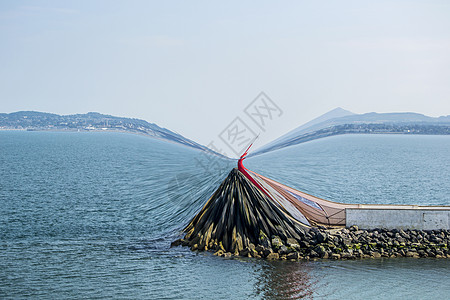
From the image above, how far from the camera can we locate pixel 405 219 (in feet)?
93.6

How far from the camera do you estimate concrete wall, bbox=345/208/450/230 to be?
93.3ft

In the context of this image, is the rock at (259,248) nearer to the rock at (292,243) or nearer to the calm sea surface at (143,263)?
the calm sea surface at (143,263)

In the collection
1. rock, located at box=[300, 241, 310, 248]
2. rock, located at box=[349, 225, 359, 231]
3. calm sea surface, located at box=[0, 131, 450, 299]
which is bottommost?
calm sea surface, located at box=[0, 131, 450, 299]

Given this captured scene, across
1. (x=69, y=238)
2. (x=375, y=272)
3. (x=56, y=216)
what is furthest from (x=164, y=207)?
(x=375, y=272)

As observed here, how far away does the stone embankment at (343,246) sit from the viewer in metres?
25.9

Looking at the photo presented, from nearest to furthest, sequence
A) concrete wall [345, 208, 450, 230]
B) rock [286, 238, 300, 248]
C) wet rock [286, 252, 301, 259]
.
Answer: wet rock [286, 252, 301, 259] < rock [286, 238, 300, 248] < concrete wall [345, 208, 450, 230]

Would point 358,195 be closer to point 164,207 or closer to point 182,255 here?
point 164,207

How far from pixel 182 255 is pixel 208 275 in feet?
10.1

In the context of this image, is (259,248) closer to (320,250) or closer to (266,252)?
(266,252)

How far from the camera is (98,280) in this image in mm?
23047

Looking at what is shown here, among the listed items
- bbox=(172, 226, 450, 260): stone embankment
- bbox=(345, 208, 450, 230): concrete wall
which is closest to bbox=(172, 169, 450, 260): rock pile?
bbox=(172, 226, 450, 260): stone embankment

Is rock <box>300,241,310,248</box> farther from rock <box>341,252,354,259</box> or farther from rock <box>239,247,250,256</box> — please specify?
rock <box>239,247,250,256</box>

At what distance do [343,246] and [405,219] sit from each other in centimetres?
448

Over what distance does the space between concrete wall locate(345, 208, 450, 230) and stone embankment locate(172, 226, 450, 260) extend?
59cm
